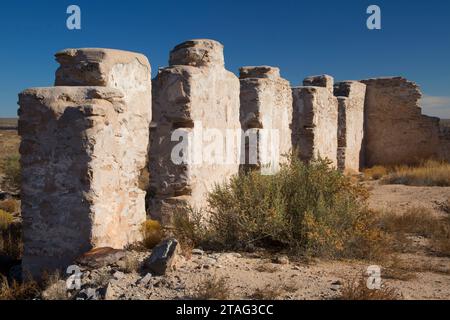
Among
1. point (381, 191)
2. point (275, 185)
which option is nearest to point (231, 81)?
point (275, 185)

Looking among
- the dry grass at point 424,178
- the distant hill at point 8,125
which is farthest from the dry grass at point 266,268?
the distant hill at point 8,125

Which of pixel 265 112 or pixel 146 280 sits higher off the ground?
pixel 265 112

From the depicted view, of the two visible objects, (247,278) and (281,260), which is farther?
(281,260)

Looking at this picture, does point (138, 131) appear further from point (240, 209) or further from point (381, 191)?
point (381, 191)

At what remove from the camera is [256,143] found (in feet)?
25.1

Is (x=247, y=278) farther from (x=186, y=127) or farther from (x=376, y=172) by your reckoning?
(x=376, y=172)

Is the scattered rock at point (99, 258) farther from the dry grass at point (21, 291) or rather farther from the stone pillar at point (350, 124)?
the stone pillar at point (350, 124)

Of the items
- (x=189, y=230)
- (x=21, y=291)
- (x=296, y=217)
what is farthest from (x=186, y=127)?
(x=21, y=291)

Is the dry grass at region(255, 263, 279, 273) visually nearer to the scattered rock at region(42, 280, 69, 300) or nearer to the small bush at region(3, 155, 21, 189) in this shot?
the scattered rock at region(42, 280, 69, 300)

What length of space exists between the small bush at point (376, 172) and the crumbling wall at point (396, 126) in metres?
1.18

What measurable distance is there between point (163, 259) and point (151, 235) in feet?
3.15

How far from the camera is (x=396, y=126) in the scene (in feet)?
49.6

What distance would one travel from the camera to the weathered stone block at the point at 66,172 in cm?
400

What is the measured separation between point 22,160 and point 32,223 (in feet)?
1.93
